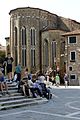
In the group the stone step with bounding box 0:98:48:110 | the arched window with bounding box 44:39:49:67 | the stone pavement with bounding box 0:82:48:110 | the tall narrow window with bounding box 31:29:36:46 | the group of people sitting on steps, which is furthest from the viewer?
the tall narrow window with bounding box 31:29:36:46

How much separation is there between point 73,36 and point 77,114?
38930 millimetres

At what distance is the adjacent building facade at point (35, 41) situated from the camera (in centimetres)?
5741

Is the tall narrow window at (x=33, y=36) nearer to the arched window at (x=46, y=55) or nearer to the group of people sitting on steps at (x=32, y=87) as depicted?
the arched window at (x=46, y=55)

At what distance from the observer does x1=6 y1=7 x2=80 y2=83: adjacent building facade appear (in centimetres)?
5741

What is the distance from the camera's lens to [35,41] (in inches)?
2314

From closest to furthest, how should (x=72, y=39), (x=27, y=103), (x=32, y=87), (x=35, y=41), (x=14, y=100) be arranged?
(x=27, y=103) < (x=14, y=100) < (x=32, y=87) < (x=72, y=39) < (x=35, y=41)

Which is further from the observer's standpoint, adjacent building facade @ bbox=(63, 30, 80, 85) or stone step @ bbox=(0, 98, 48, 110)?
adjacent building facade @ bbox=(63, 30, 80, 85)

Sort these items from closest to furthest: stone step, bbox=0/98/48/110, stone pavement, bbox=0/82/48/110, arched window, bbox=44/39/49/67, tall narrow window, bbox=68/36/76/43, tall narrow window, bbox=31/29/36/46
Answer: stone step, bbox=0/98/48/110 → stone pavement, bbox=0/82/48/110 → tall narrow window, bbox=68/36/76/43 → arched window, bbox=44/39/49/67 → tall narrow window, bbox=31/29/36/46

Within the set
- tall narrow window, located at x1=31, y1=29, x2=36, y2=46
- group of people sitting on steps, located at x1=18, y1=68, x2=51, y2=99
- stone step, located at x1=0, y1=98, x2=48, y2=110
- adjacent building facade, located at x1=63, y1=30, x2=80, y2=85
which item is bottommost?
stone step, located at x1=0, y1=98, x2=48, y2=110

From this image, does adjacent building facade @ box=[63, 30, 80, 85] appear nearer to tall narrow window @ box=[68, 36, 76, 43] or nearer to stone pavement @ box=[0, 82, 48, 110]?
tall narrow window @ box=[68, 36, 76, 43]

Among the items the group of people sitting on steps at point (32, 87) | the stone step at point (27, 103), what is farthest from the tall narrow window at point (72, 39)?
the stone step at point (27, 103)

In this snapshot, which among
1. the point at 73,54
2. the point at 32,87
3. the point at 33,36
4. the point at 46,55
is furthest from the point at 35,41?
the point at 32,87

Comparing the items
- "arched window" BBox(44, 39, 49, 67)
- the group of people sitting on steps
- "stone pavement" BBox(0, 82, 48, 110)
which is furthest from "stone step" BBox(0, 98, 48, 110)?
"arched window" BBox(44, 39, 49, 67)

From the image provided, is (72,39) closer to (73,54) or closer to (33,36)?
(73,54)
